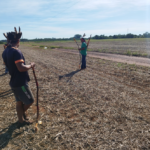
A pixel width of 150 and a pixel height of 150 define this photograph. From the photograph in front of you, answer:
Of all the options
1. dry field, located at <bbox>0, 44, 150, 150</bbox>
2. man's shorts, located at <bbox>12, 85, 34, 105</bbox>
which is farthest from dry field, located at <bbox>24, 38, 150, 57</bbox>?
man's shorts, located at <bbox>12, 85, 34, 105</bbox>

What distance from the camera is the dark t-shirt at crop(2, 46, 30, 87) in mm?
3379

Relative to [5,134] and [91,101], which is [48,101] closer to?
[91,101]

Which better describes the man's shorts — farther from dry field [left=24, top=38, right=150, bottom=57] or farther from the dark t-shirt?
dry field [left=24, top=38, right=150, bottom=57]

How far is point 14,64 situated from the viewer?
3490 millimetres

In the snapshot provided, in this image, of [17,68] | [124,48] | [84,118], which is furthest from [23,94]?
[124,48]

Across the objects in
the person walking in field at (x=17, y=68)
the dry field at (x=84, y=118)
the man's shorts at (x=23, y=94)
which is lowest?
the dry field at (x=84, y=118)

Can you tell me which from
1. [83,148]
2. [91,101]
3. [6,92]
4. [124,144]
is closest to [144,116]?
[124,144]

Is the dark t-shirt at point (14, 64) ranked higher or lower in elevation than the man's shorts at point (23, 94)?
higher

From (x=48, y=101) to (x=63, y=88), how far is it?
1487 mm

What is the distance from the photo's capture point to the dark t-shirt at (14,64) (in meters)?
3.38

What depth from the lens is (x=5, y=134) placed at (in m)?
3.92

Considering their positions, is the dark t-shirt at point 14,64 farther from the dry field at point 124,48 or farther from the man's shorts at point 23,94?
the dry field at point 124,48

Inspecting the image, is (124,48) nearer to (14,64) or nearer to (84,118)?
(84,118)

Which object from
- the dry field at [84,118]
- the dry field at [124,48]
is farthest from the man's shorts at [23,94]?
the dry field at [124,48]
